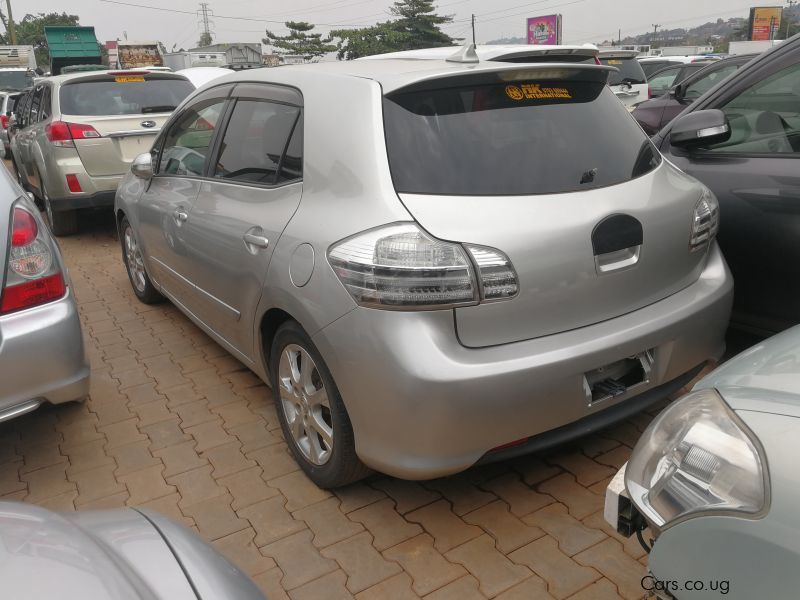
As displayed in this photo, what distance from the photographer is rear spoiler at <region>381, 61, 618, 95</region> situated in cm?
252

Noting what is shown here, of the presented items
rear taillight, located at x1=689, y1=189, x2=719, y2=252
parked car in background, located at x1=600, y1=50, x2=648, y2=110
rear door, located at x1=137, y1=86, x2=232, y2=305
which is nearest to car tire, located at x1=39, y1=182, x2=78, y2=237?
rear door, located at x1=137, y1=86, x2=232, y2=305

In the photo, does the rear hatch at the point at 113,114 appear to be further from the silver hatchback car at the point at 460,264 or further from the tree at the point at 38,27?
the tree at the point at 38,27

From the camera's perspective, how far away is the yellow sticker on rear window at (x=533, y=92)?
2623 millimetres

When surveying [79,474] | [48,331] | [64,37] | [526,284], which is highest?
[64,37]

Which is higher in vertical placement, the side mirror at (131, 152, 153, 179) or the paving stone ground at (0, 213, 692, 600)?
the side mirror at (131, 152, 153, 179)

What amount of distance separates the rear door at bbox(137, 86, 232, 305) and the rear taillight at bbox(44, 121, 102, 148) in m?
3.00

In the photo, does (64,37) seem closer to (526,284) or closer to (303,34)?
(526,284)

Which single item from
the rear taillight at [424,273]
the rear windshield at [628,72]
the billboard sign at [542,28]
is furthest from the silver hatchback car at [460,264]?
the billboard sign at [542,28]

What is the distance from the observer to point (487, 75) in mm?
2582

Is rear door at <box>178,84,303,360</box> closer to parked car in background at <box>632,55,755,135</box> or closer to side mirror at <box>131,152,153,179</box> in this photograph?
side mirror at <box>131,152,153,179</box>

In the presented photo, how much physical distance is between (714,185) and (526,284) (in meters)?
1.64

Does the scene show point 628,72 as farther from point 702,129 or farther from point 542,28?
point 542,28

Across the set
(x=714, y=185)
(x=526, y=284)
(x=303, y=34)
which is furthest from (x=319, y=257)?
(x=303, y=34)

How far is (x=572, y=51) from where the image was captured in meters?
2.98
